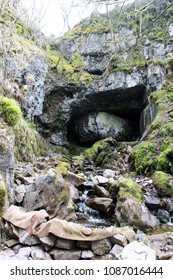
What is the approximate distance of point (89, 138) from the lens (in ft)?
62.8

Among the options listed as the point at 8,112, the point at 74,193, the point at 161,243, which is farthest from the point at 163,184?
the point at 8,112

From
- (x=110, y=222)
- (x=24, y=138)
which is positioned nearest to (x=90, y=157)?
(x=24, y=138)

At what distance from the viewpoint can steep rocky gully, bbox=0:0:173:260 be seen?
358cm

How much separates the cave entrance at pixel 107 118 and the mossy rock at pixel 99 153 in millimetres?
4459

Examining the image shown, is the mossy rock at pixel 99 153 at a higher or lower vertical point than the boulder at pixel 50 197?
higher

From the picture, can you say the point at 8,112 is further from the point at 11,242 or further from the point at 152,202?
the point at 152,202

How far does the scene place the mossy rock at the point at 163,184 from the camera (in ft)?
20.5

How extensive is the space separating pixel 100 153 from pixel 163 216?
7.59 m

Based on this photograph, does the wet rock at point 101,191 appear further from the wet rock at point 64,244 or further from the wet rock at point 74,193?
the wet rock at point 64,244

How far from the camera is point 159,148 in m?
9.11

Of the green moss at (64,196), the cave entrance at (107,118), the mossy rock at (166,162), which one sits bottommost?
the green moss at (64,196)

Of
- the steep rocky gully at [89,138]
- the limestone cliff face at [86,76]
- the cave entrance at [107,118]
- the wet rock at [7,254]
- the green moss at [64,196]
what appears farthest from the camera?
the cave entrance at [107,118]

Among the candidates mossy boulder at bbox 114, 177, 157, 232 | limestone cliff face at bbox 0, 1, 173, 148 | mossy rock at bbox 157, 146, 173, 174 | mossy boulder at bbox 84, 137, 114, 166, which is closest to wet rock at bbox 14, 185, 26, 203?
mossy boulder at bbox 114, 177, 157, 232

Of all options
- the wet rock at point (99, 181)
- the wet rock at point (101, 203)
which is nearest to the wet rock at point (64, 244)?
the wet rock at point (101, 203)
